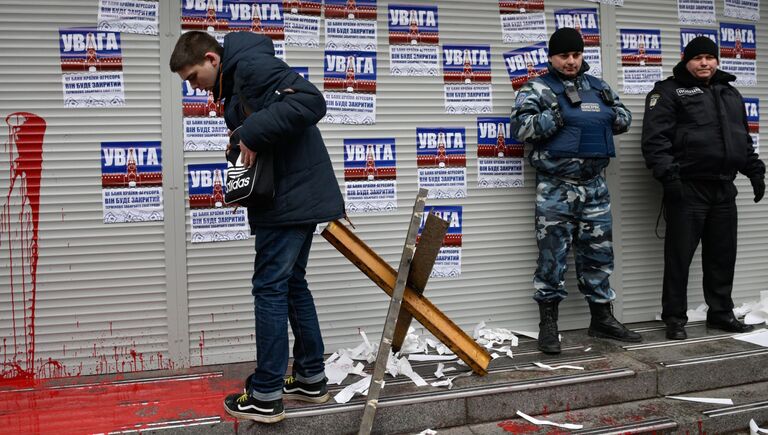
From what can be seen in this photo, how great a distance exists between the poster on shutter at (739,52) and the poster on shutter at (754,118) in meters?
0.17

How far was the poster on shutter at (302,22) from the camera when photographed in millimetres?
4691

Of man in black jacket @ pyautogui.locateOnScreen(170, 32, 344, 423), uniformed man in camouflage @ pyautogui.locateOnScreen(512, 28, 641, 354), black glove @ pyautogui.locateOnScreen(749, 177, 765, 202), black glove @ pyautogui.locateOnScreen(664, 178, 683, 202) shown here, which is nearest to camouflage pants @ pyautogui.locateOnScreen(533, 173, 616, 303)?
uniformed man in camouflage @ pyautogui.locateOnScreen(512, 28, 641, 354)

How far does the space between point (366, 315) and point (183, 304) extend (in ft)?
4.41

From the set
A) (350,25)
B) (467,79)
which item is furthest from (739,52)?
(350,25)

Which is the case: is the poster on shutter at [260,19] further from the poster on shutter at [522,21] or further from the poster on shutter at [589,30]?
the poster on shutter at [589,30]

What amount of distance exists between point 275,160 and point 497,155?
2.32 m

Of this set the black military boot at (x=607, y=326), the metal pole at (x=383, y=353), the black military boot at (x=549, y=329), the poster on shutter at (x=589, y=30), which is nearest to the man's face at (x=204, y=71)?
the metal pole at (x=383, y=353)

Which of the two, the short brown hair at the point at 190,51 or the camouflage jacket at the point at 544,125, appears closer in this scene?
the short brown hair at the point at 190,51

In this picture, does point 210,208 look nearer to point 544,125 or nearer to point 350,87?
point 350,87

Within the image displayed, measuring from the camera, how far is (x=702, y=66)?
4.95m

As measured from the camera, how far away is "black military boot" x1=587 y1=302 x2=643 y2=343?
4879mm

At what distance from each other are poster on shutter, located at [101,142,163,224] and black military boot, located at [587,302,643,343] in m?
3.36

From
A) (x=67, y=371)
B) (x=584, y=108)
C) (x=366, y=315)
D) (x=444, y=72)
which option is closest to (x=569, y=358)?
(x=366, y=315)

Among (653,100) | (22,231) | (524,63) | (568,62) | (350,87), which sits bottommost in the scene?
(22,231)
